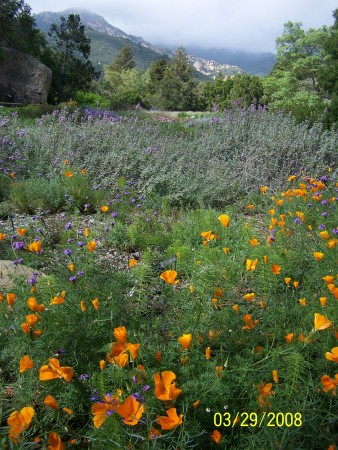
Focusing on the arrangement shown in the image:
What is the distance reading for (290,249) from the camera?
290 cm

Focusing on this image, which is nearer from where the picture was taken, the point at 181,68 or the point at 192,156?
the point at 192,156

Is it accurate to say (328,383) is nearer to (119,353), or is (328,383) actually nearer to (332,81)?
(119,353)

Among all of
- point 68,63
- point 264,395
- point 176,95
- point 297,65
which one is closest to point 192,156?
point 264,395

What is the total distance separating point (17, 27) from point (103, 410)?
21509 mm

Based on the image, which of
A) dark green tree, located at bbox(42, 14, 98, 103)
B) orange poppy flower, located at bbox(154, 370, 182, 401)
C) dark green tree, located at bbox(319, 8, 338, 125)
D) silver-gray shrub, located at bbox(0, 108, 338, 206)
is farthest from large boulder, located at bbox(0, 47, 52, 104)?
orange poppy flower, located at bbox(154, 370, 182, 401)

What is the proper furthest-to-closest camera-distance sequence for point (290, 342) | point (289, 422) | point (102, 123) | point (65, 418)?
point (102, 123), point (290, 342), point (65, 418), point (289, 422)

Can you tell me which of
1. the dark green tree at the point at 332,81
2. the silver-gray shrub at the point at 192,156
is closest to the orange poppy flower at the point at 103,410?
the silver-gray shrub at the point at 192,156

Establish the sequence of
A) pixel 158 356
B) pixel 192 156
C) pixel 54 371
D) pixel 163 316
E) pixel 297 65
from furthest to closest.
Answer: pixel 297 65
pixel 192 156
pixel 163 316
pixel 158 356
pixel 54 371

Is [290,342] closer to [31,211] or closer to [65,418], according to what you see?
[65,418]

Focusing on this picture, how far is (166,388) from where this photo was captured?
123cm

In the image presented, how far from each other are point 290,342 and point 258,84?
3158cm

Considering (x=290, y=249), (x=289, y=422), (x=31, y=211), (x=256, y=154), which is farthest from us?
(x=256, y=154)

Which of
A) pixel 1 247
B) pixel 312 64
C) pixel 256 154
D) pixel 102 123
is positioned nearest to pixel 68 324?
pixel 1 247

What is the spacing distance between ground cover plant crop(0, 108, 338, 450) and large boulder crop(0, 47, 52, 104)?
14.7m
